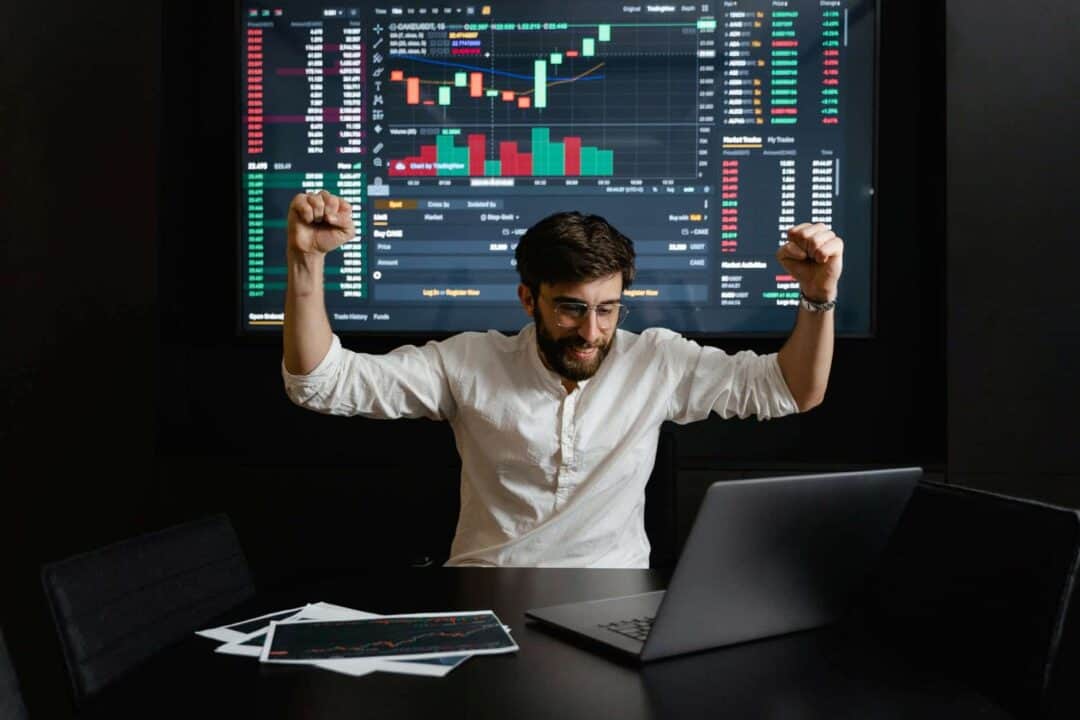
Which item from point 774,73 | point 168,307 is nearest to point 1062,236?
point 774,73

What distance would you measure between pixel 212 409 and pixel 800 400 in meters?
1.69

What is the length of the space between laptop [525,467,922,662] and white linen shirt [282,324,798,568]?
662mm

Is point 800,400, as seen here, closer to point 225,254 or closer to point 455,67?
point 455,67

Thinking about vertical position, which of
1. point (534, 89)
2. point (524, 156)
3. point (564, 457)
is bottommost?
point (564, 457)

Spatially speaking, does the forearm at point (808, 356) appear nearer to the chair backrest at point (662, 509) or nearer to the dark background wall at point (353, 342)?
the chair backrest at point (662, 509)

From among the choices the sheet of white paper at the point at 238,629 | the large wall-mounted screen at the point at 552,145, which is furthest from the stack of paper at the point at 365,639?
the large wall-mounted screen at the point at 552,145

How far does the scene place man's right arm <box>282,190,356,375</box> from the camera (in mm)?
1745

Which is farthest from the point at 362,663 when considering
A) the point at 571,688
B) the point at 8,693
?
the point at 8,693

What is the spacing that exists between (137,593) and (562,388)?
37.6 inches

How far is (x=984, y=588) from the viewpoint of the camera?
1.10 meters

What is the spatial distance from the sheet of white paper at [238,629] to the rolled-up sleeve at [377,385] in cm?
70

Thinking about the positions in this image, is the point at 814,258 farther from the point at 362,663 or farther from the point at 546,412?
the point at 362,663

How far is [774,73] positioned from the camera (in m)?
2.67

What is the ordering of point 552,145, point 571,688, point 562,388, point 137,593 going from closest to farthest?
point 571,688 → point 137,593 → point 562,388 → point 552,145
